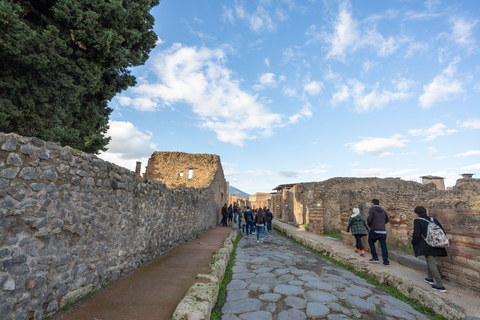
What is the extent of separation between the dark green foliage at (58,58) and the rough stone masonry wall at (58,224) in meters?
3.73

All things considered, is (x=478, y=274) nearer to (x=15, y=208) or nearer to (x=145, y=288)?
(x=145, y=288)

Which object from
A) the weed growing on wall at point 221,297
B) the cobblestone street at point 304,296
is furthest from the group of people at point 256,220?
the weed growing on wall at point 221,297

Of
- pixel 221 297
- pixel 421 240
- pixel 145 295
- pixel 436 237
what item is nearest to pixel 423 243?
pixel 421 240

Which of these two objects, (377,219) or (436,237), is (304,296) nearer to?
(436,237)

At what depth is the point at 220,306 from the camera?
333 centimetres

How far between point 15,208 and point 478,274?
6.18 metres

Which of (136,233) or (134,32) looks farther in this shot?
(134,32)

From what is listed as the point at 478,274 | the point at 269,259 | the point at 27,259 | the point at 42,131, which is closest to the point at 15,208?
the point at 27,259

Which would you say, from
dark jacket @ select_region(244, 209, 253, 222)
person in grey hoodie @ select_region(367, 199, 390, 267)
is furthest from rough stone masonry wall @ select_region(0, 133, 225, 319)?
dark jacket @ select_region(244, 209, 253, 222)

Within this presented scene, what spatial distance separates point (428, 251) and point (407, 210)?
7340 mm

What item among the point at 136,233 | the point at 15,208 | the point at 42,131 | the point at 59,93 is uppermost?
the point at 59,93

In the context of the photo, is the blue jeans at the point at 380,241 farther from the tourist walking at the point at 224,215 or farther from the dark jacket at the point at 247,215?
the tourist walking at the point at 224,215

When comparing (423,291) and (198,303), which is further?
(423,291)

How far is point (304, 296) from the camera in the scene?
12.0 ft
